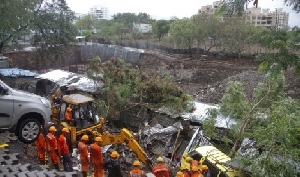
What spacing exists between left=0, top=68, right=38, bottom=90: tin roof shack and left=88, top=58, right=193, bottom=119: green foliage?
632cm

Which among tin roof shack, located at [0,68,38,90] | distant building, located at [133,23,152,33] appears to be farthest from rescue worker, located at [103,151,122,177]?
distant building, located at [133,23,152,33]

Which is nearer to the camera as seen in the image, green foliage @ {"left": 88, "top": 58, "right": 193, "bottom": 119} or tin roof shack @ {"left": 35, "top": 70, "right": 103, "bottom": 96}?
green foliage @ {"left": 88, "top": 58, "right": 193, "bottom": 119}

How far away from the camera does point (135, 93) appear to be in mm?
16031

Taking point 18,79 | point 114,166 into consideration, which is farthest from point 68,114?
point 18,79

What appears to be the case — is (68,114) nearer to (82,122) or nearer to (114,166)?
(82,122)

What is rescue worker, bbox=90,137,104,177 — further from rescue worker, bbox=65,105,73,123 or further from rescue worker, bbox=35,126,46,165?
rescue worker, bbox=65,105,73,123

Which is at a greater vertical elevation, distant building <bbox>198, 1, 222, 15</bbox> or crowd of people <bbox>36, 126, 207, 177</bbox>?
distant building <bbox>198, 1, 222, 15</bbox>

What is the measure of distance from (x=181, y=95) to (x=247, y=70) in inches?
833

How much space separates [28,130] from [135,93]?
24.4 feet

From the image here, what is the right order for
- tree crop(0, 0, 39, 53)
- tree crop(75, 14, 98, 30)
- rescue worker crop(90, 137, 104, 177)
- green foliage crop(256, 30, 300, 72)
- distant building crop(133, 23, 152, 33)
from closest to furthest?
green foliage crop(256, 30, 300, 72)
rescue worker crop(90, 137, 104, 177)
tree crop(0, 0, 39, 53)
distant building crop(133, 23, 152, 33)
tree crop(75, 14, 98, 30)

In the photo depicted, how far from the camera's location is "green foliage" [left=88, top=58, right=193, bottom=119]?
49.1 ft

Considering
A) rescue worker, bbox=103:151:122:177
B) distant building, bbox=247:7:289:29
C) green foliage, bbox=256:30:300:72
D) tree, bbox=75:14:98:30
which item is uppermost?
tree, bbox=75:14:98:30

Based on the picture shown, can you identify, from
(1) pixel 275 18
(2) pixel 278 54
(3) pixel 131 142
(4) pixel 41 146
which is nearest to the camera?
(2) pixel 278 54

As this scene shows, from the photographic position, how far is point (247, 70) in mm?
34406
